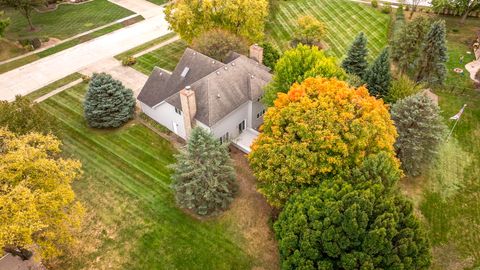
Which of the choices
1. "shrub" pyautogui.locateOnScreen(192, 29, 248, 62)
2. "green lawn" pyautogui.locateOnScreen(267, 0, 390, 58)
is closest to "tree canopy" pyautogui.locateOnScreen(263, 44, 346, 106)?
"shrub" pyautogui.locateOnScreen(192, 29, 248, 62)

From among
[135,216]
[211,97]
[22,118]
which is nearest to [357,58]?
[211,97]

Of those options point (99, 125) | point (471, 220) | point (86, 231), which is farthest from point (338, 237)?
point (99, 125)

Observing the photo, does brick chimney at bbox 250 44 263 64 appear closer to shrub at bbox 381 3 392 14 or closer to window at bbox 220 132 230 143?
window at bbox 220 132 230 143

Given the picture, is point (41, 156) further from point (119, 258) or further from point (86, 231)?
point (119, 258)

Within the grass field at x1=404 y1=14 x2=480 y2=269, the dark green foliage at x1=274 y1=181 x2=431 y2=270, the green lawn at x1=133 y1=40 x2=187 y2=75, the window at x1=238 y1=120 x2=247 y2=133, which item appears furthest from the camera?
the green lawn at x1=133 y1=40 x2=187 y2=75

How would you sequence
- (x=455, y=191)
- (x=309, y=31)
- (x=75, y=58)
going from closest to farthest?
(x=455, y=191) < (x=309, y=31) < (x=75, y=58)

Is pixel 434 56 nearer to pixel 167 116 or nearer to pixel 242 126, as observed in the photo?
pixel 242 126
